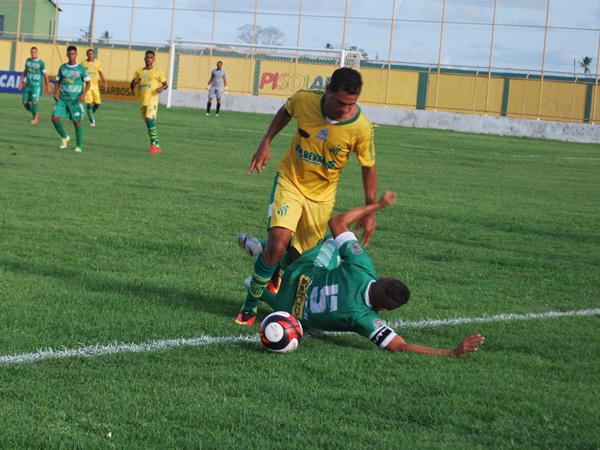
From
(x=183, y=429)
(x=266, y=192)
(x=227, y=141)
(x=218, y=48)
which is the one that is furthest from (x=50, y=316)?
(x=218, y=48)

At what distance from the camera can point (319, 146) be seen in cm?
640

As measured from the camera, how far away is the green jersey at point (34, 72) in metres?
26.0

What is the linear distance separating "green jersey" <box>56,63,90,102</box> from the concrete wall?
2165 cm

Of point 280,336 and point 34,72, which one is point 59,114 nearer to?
point 34,72

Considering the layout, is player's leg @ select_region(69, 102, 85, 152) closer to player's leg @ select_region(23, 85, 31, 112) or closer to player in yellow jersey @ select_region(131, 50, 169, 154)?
player in yellow jersey @ select_region(131, 50, 169, 154)

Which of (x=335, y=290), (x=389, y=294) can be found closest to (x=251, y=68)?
(x=335, y=290)

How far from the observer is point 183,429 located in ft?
13.5

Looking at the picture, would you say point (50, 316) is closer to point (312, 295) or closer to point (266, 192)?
point (312, 295)

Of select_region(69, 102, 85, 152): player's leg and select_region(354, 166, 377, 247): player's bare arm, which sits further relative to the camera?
select_region(69, 102, 85, 152): player's leg

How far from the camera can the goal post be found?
146ft

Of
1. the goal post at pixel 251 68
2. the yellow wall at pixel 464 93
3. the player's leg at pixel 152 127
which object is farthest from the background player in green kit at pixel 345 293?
the yellow wall at pixel 464 93

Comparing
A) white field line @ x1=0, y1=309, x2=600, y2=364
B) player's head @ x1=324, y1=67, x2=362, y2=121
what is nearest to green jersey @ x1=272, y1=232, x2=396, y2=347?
white field line @ x1=0, y1=309, x2=600, y2=364

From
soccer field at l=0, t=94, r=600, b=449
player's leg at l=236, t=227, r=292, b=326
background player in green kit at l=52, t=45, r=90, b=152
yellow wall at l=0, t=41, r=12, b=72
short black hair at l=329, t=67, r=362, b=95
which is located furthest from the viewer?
yellow wall at l=0, t=41, r=12, b=72

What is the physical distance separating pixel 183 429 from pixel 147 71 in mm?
16952
